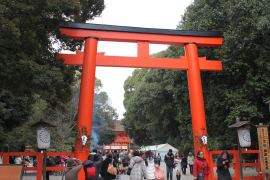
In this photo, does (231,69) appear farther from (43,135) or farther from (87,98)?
(43,135)

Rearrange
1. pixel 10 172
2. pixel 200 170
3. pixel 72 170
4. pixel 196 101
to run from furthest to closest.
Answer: pixel 196 101 → pixel 200 170 → pixel 10 172 → pixel 72 170

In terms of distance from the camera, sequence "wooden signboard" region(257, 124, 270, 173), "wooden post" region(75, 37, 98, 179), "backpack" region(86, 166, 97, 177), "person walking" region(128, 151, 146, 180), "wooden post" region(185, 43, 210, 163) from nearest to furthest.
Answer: "backpack" region(86, 166, 97, 177)
"person walking" region(128, 151, 146, 180)
"wooden signboard" region(257, 124, 270, 173)
"wooden post" region(75, 37, 98, 179)
"wooden post" region(185, 43, 210, 163)

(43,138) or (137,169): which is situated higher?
(43,138)

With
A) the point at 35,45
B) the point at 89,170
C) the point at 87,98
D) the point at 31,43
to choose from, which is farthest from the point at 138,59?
the point at 89,170

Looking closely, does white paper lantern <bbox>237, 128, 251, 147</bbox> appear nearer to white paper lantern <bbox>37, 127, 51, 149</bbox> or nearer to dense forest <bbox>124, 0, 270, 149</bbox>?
dense forest <bbox>124, 0, 270, 149</bbox>

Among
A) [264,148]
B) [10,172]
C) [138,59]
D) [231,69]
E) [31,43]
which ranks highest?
[138,59]

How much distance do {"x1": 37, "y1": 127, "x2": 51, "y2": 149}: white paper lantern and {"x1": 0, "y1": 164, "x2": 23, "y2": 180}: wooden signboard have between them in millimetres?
2248

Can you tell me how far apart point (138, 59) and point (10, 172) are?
30.2 ft

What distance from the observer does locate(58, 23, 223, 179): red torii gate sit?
15094 mm

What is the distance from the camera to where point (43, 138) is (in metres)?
10.6

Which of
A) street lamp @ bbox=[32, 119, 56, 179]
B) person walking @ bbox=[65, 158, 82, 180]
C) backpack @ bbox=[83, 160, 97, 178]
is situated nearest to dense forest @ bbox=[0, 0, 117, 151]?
street lamp @ bbox=[32, 119, 56, 179]

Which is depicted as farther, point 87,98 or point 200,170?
point 87,98

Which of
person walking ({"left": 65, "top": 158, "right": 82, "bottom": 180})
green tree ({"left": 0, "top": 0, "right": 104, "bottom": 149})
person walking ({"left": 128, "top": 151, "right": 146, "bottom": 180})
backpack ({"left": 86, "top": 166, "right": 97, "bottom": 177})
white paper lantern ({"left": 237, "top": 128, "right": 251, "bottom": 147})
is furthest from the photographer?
white paper lantern ({"left": 237, "top": 128, "right": 251, "bottom": 147})

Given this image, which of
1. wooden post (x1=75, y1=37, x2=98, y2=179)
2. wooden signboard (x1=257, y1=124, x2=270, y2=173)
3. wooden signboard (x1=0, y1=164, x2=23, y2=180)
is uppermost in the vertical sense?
wooden post (x1=75, y1=37, x2=98, y2=179)
